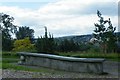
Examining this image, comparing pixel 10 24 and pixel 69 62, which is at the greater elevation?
pixel 10 24

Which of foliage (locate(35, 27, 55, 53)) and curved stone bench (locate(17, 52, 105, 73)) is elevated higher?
foliage (locate(35, 27, 55, 53))

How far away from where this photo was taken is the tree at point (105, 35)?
23.0m

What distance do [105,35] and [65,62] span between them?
10.8 metres

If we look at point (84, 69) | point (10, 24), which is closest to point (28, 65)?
point (84, 69)

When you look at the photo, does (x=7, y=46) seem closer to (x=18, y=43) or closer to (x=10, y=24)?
(x=18, y=43)

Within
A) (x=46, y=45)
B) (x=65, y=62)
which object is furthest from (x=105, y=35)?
(x=65, y=62)

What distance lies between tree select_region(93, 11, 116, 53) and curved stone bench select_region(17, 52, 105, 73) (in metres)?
7.72

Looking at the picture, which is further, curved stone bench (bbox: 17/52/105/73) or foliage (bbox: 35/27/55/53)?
foliage (bbox: 35/27/55/53)

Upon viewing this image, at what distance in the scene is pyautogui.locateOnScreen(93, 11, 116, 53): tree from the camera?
904 inches

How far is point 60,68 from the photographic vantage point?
1434 centimetres

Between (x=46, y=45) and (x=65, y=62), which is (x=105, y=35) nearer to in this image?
(x=46, y=45)

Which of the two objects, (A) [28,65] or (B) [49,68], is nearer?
(B) [49,68]

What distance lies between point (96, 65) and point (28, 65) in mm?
4137

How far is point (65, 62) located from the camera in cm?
1429
